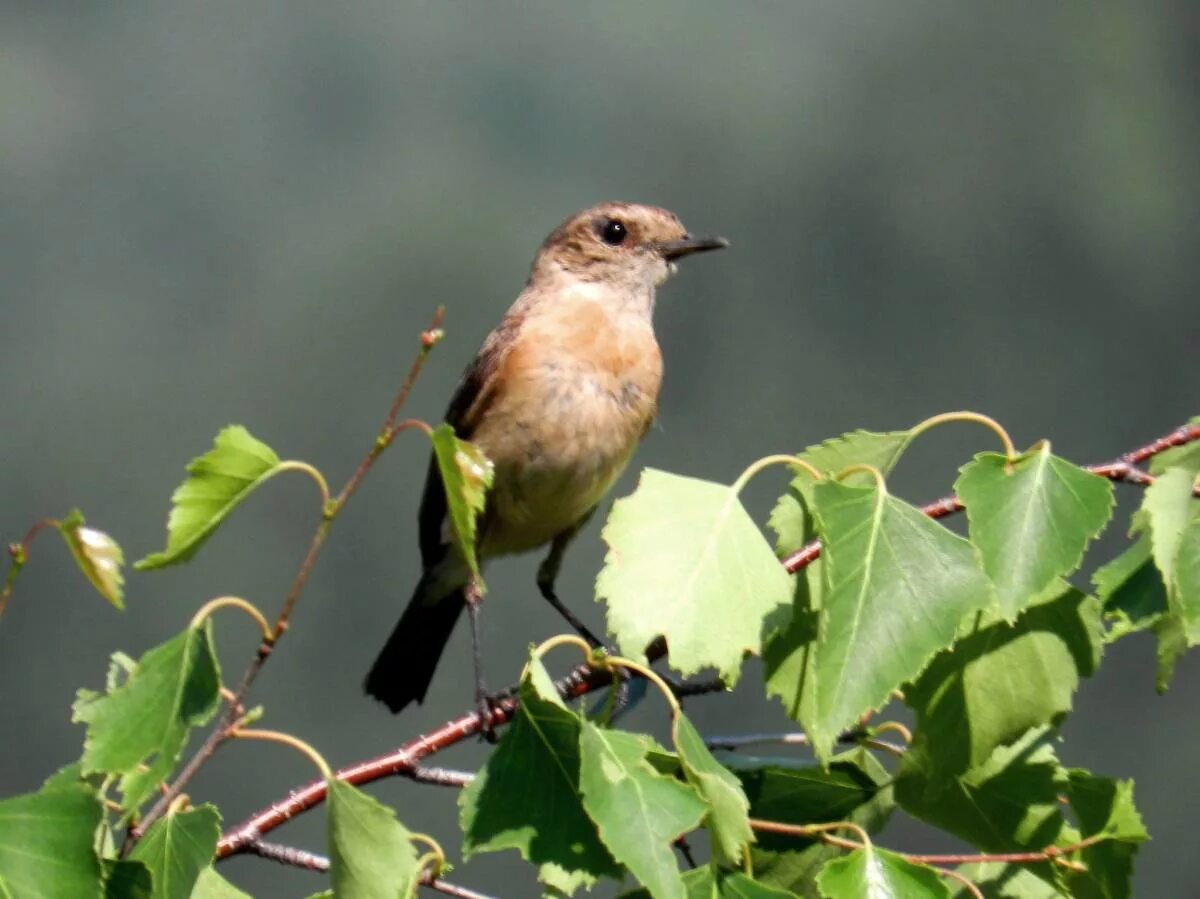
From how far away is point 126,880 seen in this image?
3.84ft

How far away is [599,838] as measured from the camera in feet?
4.13

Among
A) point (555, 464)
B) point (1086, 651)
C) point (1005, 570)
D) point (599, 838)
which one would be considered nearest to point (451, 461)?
point (599, 838)

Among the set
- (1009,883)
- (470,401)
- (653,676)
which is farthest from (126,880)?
(470,401)

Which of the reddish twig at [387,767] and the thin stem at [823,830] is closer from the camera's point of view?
the thin stem at [823,830]

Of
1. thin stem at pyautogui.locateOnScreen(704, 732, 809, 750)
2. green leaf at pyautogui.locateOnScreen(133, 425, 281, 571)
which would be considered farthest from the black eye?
green leaf at pyautogui.locateOnScreen(133, 425, 281, 571)

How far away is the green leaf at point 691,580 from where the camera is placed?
1.32 metres

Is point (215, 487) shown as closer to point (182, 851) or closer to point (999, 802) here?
point (182, 851)

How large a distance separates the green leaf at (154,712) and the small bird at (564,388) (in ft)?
4.97

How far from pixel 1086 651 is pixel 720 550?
37cm

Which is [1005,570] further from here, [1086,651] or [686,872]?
[686,872]

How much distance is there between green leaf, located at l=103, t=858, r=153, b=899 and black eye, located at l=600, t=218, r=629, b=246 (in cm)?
234

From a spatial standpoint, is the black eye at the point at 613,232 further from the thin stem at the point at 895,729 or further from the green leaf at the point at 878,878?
the green leaf at the point at 878,878

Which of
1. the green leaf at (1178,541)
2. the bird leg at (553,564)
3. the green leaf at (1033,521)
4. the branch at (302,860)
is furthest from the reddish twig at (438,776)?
the bird leg at (553,564)

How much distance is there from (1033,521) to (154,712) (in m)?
0.75
